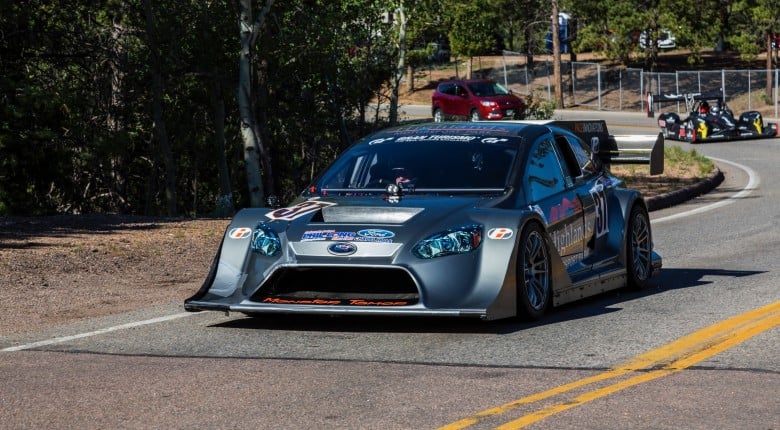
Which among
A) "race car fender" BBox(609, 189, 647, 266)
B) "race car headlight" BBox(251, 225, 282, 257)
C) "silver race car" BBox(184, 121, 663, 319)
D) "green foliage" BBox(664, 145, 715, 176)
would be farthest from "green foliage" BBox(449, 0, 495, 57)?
"race car headlight" BBox(251, 225, 282, 257)

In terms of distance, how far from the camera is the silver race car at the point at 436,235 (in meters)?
8.98

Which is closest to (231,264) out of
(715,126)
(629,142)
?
(629,142)

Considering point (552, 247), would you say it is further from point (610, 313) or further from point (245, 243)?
point (245, 243)

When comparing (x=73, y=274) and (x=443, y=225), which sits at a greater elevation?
(x=443, y=225)

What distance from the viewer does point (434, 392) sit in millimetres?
7105

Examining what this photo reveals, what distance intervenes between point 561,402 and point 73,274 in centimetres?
738

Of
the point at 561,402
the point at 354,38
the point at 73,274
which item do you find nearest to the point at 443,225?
A: the point at 561,402

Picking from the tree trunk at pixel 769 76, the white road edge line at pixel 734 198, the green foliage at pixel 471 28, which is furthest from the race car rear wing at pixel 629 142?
the green foliage at pixel 471 28

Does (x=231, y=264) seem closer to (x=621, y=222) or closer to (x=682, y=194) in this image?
(x=621, y=222)

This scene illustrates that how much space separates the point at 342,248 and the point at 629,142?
8166mm

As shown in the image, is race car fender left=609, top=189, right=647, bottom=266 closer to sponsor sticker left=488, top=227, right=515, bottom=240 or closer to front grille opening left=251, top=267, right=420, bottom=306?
sponsor sticker left=488, top=227, right=515, bottom=240

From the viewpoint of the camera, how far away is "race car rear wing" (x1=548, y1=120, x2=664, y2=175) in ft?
44.7

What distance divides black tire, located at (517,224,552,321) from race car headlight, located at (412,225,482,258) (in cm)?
33

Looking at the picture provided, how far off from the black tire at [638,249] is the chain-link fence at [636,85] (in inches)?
1685
